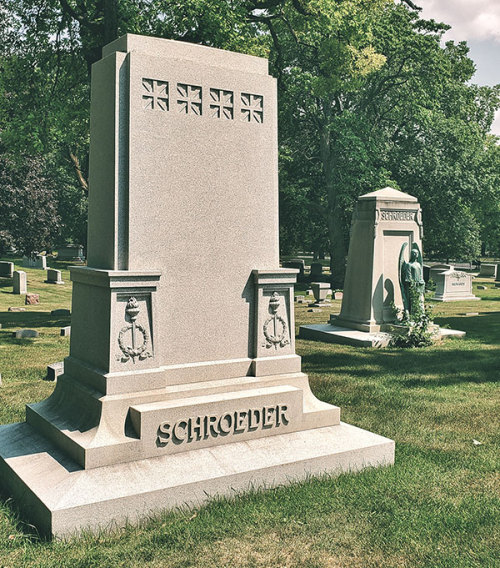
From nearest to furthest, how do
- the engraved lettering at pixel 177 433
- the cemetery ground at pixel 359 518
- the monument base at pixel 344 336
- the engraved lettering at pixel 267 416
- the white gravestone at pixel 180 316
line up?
the cemetery ground at pixel 359 518 < the white gravestone at pixel 180 316 < the engraved lettering at pixel 177 433 < the engraved lettering at pixel 267 416 < the monument base at pixel 344 336

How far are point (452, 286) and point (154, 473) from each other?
20459mm

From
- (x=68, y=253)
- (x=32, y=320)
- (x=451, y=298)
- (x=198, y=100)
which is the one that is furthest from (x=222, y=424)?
(x=68, y=253)

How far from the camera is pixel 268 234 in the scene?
17.4 feet

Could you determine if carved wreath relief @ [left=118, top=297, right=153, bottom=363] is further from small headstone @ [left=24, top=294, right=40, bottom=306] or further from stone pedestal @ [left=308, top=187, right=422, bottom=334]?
small headstone @ [left=24, top=294, right=40, bottom=306]

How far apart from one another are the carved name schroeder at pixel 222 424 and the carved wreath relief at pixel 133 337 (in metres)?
0.54

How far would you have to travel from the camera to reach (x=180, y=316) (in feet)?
16.1

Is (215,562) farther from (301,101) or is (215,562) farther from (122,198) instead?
(301,101)

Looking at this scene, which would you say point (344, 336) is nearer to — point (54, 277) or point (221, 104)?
point (221, 104)

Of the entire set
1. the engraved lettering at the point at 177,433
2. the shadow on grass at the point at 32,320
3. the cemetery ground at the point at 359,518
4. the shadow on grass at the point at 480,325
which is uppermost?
the engraved lettering at the point at 177,433

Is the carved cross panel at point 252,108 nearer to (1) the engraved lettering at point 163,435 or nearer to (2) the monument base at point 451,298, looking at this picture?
(1) the engraved lettering at point 163,435

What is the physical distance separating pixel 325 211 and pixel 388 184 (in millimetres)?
3454

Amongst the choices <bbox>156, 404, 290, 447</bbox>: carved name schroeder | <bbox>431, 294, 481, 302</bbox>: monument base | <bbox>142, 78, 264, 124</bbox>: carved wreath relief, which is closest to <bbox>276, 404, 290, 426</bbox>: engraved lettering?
<bbox>156, 404, 290, 447</bbox>: carved name schroeder

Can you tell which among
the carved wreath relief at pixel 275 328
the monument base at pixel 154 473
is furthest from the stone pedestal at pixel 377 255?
the monument base at pixel 154 473

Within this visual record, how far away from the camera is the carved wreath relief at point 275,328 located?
5293mm
